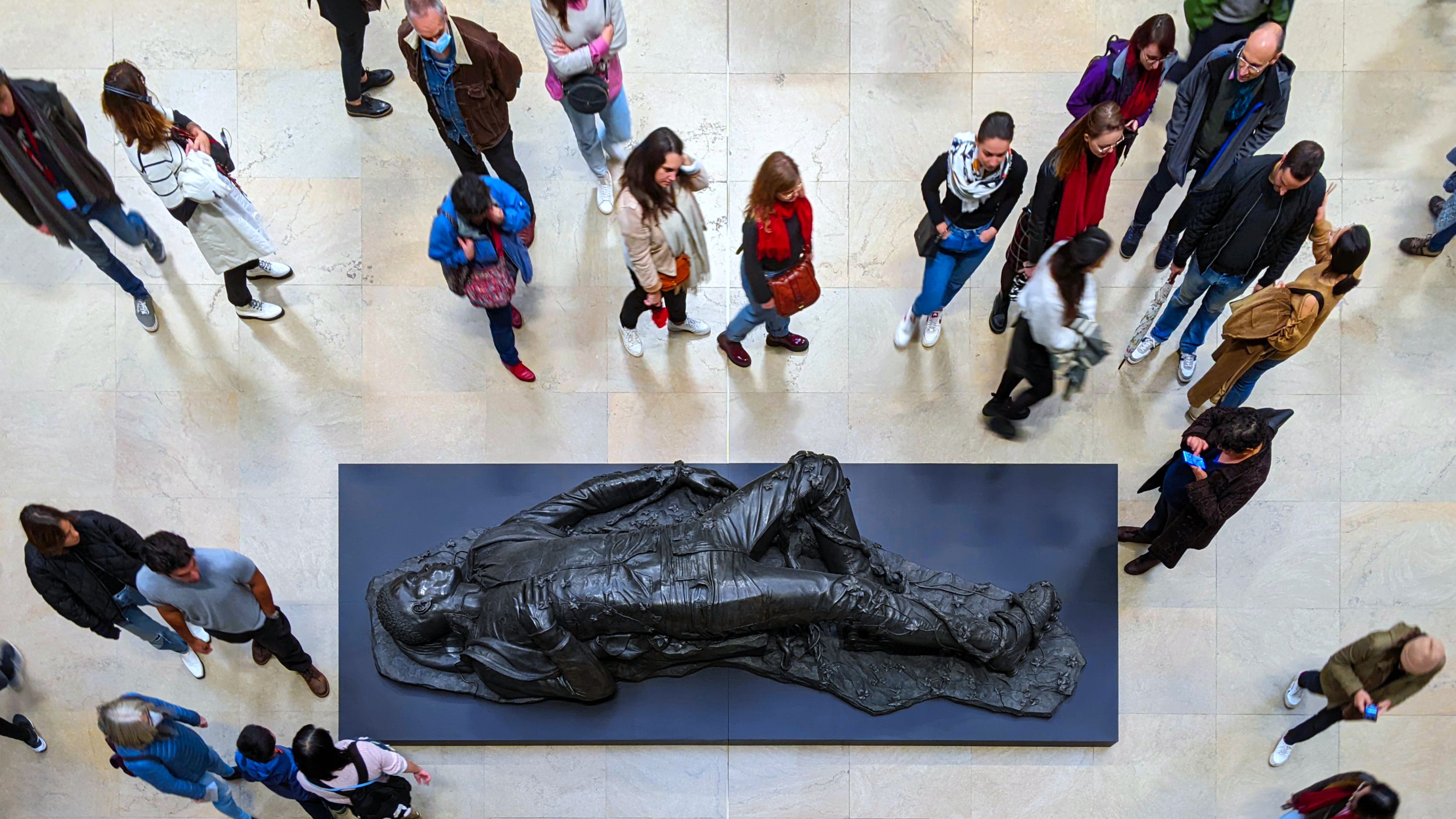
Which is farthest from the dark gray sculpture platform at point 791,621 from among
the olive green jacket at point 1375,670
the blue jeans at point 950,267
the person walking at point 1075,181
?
the person walking at point 1075,181

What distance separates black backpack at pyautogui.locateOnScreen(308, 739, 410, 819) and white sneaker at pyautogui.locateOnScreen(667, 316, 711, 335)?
2.99 metres

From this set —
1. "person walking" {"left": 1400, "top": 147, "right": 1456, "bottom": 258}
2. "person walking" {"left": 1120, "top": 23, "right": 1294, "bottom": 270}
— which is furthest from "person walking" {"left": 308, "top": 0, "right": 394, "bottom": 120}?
"person walking" {"left": 1400, "top": 147, "right": 1456, "bottom": 258}

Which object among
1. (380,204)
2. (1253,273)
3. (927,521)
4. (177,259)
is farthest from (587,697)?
(1253,273)

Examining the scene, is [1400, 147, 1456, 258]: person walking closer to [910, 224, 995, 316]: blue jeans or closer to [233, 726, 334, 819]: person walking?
[910, 224, 995, 316]: blue jeans

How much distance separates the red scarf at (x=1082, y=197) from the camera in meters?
4.80

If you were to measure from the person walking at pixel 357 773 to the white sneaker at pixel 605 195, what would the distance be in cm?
355

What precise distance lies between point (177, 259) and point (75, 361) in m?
0.93

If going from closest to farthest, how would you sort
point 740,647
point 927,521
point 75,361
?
1. point 740,647
2. point 927,521
3. point 75,361

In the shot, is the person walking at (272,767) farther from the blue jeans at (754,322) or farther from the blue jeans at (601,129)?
the blue jeans at (601,129)

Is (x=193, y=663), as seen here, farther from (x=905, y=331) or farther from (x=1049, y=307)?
(x=1049, y=307)

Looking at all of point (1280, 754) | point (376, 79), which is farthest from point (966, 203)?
point (376, 79)

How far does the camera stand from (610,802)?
5.70m

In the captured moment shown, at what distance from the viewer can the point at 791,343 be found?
593 centimetres

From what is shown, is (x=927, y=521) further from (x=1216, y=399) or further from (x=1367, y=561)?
(x=1367, y=561)
